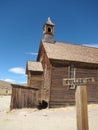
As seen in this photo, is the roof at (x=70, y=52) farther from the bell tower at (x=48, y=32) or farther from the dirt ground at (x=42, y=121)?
the dirt ground at (x=42, y=121)

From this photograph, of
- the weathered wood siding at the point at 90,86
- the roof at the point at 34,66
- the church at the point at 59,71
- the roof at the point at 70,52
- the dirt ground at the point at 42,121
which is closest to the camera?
the dirt ground at the point at 42,121

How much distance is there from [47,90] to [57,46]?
6.59 metres

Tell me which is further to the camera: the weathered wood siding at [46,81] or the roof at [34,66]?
the roof at [34,66]

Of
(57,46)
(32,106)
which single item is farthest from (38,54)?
(32,106)

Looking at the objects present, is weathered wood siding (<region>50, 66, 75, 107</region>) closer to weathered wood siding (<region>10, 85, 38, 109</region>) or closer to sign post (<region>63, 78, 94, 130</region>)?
weathered wood siding (<region>10, 85, 38, 109</region>)

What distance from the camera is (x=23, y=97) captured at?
21.1m

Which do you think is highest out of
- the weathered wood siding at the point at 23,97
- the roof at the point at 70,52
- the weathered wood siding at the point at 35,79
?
the roof at the point at 70,52

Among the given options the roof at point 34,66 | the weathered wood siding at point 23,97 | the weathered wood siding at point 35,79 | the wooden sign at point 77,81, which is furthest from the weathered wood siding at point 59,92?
the wooden sign at point 77,81

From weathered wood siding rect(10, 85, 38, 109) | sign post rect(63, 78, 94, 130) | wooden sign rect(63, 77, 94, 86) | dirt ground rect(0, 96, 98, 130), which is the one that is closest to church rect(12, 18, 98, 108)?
weathered wood siding rect(10, 85, 38, 109)

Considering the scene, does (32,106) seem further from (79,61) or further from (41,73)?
(79,61)

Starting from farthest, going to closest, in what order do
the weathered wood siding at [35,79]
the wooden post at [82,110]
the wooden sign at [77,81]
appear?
the weathered wood siding at [35,79]
the wooden sign at [77,81]
the wooden post at [82,110]

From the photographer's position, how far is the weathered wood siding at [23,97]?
20688mm

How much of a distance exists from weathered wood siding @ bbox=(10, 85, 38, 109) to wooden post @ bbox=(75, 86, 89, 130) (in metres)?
16.3

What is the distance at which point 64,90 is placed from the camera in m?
22.6
